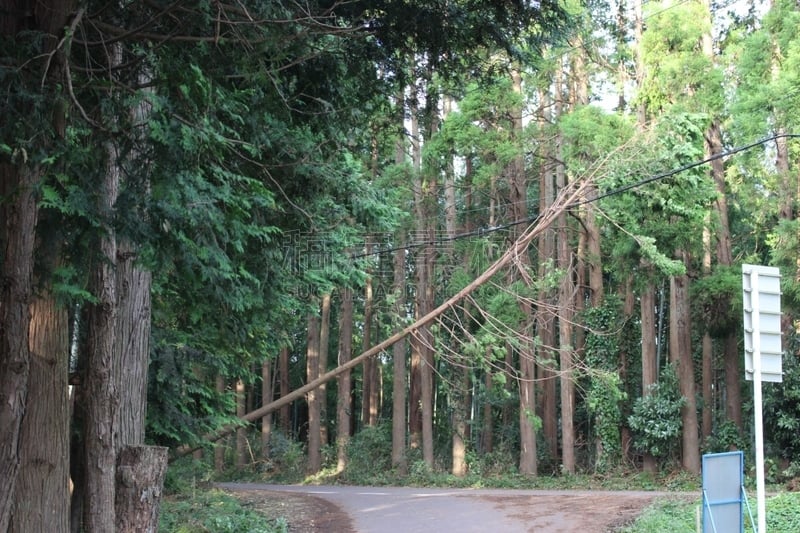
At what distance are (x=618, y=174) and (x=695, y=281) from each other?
7.38 m

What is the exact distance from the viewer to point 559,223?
2802 centimetres

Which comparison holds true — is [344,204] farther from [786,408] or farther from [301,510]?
[786,408]

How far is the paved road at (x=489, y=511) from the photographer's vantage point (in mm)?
15195

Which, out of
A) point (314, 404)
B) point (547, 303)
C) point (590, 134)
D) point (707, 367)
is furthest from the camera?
point (314, 404)

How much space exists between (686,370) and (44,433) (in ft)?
71.6

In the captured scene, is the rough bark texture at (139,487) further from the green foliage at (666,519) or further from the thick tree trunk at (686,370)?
the thick tree trunk at (686,370)

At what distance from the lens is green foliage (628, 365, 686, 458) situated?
26094mm

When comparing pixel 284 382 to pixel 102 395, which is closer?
pixel 102 395

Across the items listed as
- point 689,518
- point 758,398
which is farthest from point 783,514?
point 758,398

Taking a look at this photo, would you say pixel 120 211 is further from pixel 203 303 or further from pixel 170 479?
pixel 170 479

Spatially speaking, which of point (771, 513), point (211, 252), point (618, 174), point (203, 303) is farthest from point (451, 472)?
point (211, 252)

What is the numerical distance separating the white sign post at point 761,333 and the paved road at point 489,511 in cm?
765

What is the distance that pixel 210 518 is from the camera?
46.3 feet

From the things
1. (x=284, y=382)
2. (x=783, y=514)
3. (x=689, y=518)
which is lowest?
(x=689, y=518)
